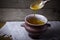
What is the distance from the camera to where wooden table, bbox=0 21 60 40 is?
4.60 feet

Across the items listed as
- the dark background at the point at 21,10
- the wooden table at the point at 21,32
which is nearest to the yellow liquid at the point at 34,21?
the wooden table at the point at 21,32

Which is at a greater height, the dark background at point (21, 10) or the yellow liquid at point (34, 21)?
the yellow liquid at point (34, 21)

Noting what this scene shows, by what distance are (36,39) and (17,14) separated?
84 centimetres

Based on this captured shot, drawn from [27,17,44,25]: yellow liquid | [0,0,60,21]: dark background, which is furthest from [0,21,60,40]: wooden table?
[0,0,60,21]: dark background

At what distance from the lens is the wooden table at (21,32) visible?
1.40m

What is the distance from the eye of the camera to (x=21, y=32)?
1.45m

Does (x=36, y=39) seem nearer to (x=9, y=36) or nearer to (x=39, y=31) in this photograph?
(x=39, y=31)

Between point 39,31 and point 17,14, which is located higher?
point 39,31

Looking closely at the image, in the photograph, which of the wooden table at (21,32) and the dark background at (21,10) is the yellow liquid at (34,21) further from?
the dark background at (21,10)

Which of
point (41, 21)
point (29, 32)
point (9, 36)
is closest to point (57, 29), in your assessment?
point (41, 21)

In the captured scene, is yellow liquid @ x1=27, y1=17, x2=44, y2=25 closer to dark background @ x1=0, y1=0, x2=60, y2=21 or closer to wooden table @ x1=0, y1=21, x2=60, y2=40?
wooden table @ x1=0, y1=21, x2=60, y2=40

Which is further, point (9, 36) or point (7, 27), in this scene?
point (7, 27)

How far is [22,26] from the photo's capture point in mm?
1429

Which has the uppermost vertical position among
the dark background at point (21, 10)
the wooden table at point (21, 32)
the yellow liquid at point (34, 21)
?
the yellow liquid at point (34, 21)
